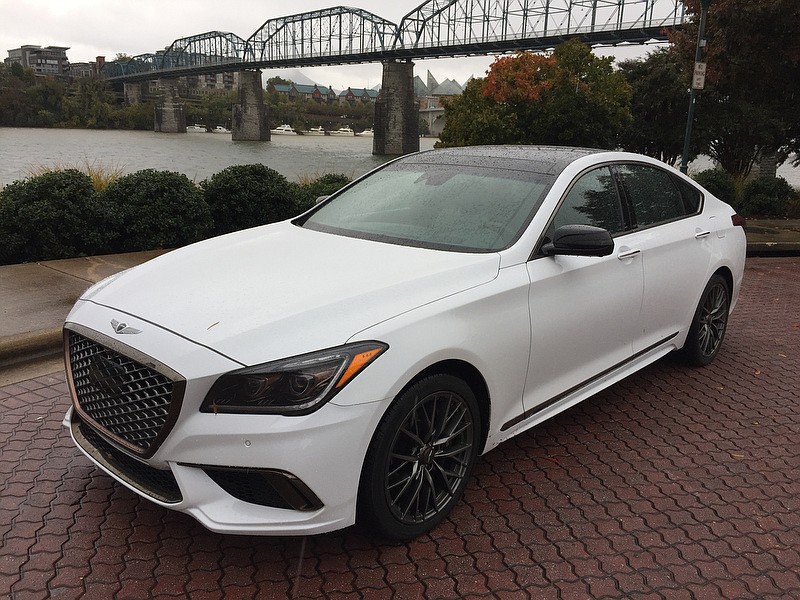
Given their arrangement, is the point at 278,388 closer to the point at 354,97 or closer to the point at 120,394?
the point at 120,394

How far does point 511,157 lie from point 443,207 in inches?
26.1

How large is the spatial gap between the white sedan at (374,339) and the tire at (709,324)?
735 millimetres

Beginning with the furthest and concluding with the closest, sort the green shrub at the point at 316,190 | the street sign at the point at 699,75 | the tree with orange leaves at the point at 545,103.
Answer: the tree with orange leaves at the point at 545,103 < the street sign at the point at 699,75 < the green shrub at the point at 316,190

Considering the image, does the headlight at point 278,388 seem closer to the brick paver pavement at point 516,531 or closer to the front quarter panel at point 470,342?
the front quarter panel at point 470,342

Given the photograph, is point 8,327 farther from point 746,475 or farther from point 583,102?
point 583,102

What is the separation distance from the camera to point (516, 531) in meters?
3.00

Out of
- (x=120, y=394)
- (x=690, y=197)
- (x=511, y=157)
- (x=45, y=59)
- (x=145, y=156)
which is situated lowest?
(x=145, y=156)

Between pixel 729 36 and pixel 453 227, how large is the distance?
13220 mm

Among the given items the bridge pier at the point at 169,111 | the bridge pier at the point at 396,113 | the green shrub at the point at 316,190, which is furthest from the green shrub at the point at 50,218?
the bridge pier at the point at 169,111

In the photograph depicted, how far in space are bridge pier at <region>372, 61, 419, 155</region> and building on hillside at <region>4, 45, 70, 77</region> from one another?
141 ft

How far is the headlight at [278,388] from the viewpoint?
240 cm

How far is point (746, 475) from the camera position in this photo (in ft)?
11.8

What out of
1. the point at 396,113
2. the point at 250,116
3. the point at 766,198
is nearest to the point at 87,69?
the point at 250,116

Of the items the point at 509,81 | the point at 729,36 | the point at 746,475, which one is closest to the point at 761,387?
the point at 746,475
